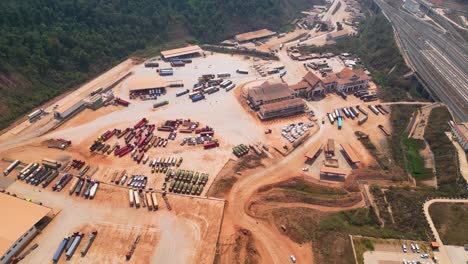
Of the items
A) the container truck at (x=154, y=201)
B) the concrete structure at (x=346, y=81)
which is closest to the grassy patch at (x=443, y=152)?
the concrete structure at (x=346, y=81)

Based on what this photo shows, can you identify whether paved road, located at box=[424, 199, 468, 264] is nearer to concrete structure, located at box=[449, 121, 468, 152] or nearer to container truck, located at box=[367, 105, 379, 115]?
concrete structure, located at box=[449, 121, 468, 152]

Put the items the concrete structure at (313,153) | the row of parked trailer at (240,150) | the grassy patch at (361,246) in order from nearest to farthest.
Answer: the grassy patch at (361,246)
the concrete structure at (313,153)
the row of parked trailer at (240,150)

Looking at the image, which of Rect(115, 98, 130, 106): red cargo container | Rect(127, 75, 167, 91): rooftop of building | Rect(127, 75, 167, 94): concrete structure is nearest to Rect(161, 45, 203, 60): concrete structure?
Rect(127, 75, 167, 91): rooftop of building

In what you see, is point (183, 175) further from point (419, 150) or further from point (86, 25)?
point (86, 25)

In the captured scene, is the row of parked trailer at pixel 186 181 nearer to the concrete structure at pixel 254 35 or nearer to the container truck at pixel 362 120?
the container truck at pixel 362 120

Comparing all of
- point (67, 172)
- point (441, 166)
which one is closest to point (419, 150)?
point (441, 166)

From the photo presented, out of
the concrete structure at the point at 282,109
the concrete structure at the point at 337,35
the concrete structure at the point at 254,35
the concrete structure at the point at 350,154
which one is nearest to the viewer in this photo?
the concrete structure at the point at 350,154
